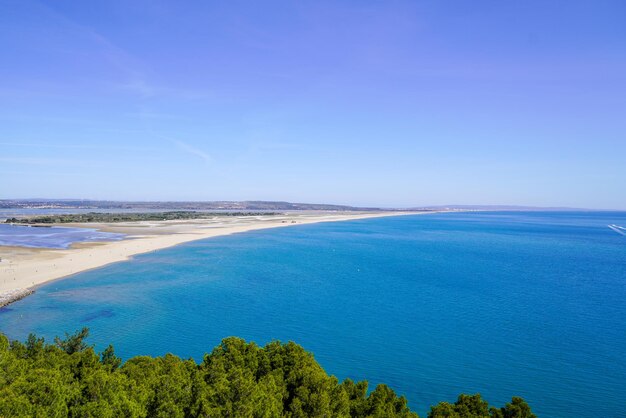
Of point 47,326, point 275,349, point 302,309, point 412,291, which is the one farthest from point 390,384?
point 47,326

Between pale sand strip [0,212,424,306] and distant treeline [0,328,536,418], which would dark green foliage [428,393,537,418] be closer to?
distant treeline [0,328,536,418]

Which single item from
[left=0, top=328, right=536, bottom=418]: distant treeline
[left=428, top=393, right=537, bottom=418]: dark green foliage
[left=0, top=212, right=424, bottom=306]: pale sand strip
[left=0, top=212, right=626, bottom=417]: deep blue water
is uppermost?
[left=0, top=328, right=536, bottom=418]: distant treeline

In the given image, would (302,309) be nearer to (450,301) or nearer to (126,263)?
(450,301)

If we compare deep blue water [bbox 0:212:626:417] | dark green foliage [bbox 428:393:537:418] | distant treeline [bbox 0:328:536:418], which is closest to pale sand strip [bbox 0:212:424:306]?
deep blue water [bbox 0:212:626:417]

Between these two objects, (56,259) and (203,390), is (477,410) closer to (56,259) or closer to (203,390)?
(203,390)

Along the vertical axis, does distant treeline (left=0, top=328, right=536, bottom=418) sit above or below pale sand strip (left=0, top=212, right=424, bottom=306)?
above

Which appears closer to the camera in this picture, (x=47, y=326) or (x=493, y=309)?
(x=47, y=326)

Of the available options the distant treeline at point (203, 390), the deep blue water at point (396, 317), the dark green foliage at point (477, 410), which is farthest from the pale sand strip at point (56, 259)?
the dark green foliage at point (477, 410)
